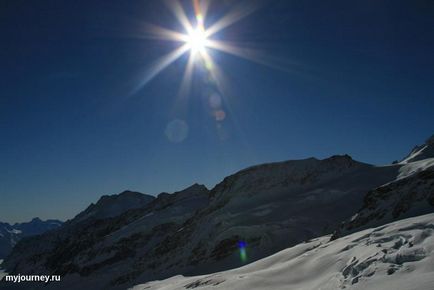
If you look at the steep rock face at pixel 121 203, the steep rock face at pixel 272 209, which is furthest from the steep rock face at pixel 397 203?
the steep rock face at pixel 121 203

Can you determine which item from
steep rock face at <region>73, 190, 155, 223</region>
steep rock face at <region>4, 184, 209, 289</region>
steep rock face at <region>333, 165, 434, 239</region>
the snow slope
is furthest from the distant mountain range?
A: steep rock face at <region>73, 190, 155, 223</region>

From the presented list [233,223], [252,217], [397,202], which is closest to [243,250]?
[233,223]

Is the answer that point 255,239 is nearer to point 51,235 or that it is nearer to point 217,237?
point 217,237

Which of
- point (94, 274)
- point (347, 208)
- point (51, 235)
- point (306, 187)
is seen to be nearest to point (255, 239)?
point (347, 208)

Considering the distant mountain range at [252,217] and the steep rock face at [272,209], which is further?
the steep rock face at [272,209]

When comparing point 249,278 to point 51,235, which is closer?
point 249,278

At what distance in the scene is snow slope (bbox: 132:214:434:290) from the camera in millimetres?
14622

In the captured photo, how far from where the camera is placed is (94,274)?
82188mm

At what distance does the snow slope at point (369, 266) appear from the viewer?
14622mm

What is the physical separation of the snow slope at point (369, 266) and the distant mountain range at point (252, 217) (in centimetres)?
100

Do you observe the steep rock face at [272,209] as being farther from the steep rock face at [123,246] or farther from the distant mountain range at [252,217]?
the steep rock face at [123,246]

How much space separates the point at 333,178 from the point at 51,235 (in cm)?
14703

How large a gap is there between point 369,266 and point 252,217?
41.7m

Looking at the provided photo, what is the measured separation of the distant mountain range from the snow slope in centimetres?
100
